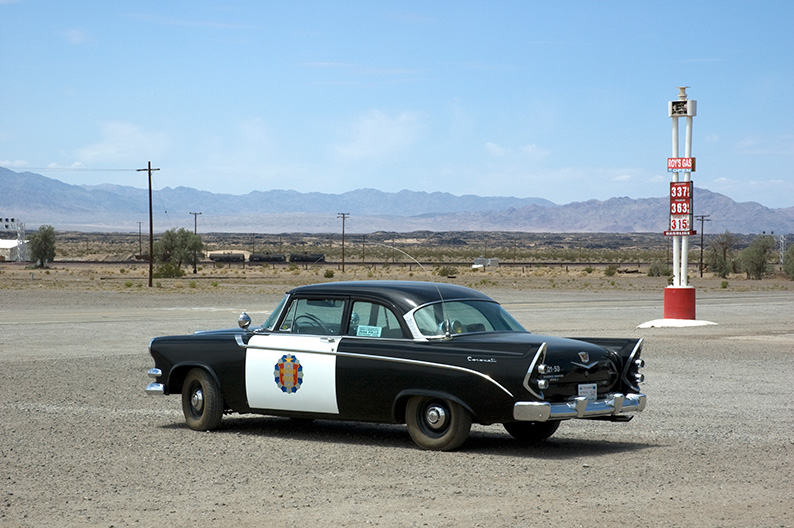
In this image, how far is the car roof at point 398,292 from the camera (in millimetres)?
10223

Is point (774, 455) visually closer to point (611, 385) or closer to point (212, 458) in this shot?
point (611, 385)

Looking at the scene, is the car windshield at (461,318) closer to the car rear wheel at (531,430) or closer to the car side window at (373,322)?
the car side window at (373,322)

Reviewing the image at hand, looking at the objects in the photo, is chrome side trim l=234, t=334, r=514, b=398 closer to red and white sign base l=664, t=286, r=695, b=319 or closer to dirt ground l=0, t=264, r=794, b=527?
dirt ground l=0, t=264, r=794, b=527

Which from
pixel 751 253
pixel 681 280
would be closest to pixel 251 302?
pixel 681 280

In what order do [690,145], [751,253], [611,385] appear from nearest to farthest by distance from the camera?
[611,385] < [690,145] < [751,253]

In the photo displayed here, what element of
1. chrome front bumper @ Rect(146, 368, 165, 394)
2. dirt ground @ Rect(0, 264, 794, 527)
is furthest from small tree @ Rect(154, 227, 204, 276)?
chrome front bumper @ Rect(146, 368, 165, 394)

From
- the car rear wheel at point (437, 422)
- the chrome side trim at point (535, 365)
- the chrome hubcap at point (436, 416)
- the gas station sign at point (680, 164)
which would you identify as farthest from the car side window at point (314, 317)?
the gas station sign at point (680, 164)

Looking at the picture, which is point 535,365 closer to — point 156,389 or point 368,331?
point 368,331

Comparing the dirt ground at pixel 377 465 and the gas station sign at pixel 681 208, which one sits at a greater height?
the gas station sign at pixel 681 208

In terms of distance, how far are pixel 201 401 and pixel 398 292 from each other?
253cm

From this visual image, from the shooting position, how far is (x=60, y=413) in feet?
42.2

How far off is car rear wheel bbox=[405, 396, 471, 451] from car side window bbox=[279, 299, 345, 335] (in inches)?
46.0

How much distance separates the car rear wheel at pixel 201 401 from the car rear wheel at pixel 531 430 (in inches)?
117

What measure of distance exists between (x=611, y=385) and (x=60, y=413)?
6.66 m
